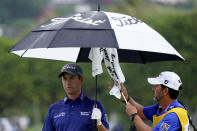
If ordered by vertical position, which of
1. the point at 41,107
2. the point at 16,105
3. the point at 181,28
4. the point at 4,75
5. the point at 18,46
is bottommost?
the point at 41,107

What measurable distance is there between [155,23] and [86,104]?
105ft

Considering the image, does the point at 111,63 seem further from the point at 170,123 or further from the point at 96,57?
the point at 170,123

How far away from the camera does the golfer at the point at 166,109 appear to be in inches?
281

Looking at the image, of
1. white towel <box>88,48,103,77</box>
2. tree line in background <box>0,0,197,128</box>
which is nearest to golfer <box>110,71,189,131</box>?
white towel <box>88,48,103,77</box>

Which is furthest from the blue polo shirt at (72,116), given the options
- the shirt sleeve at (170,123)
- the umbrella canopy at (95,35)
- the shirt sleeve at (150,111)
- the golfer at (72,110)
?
the umbrella canopy at (95,35)

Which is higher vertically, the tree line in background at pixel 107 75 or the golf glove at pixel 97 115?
the golf glove at pixel 97 115

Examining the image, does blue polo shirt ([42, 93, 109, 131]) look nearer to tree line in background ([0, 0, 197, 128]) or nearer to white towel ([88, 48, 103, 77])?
white towel ([88, 48, 103, 77])

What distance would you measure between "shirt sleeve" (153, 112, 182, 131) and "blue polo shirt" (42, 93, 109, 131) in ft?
2.08

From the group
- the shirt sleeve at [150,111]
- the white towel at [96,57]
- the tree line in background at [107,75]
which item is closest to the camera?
the white towel at [96,57]

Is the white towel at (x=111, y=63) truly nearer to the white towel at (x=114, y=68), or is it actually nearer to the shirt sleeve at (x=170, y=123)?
the white towel at (x=114, y=68)

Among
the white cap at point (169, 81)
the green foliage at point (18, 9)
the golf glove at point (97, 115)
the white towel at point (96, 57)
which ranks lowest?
the green foliage at point (18, 9)

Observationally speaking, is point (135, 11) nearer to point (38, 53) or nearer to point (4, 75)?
point (4, 75)

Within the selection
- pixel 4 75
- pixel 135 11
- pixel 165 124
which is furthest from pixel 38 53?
pixel 135 11

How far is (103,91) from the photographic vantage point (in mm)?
44750
